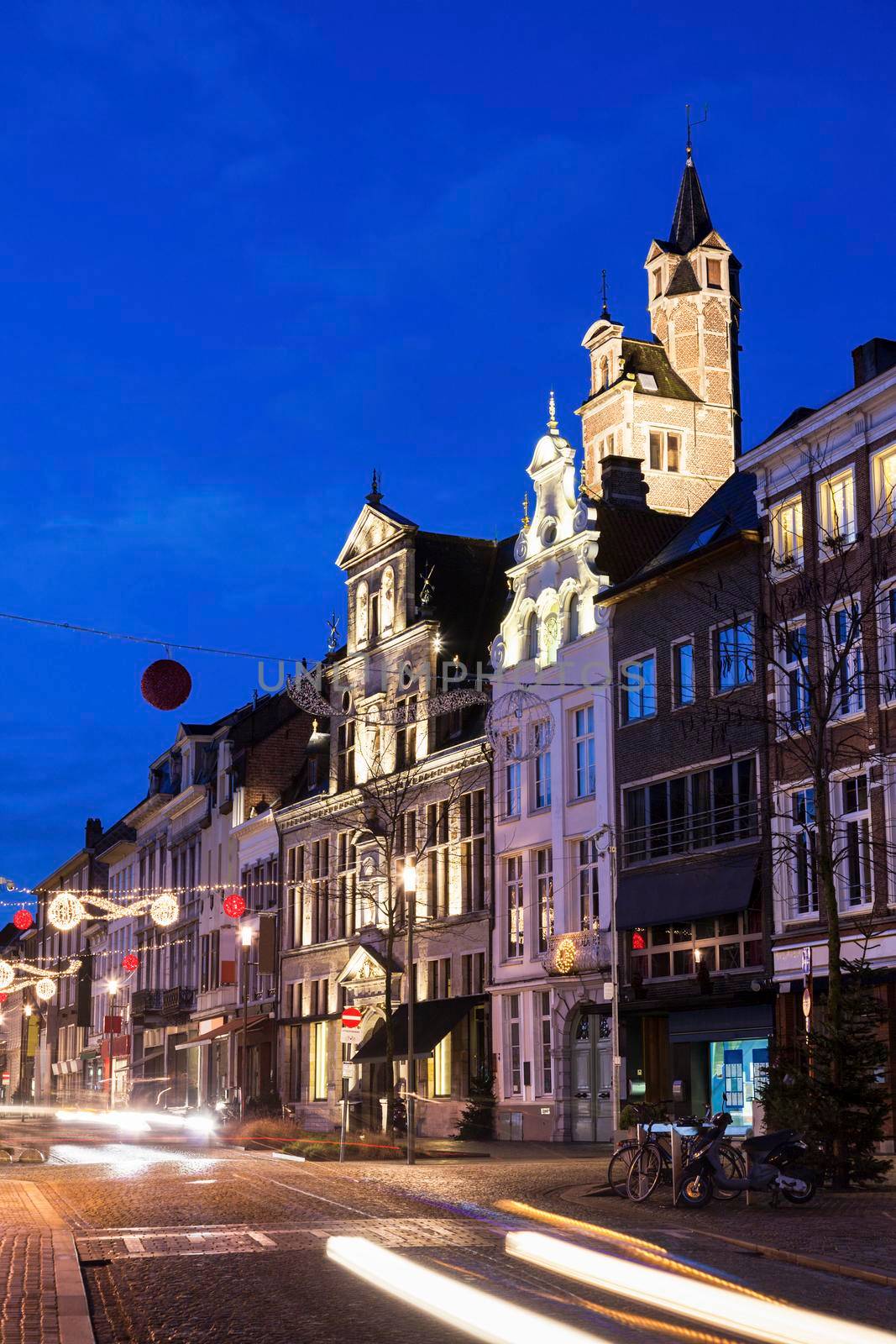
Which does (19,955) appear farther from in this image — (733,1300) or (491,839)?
(733,1300)

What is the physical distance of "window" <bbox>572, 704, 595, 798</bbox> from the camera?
45.5 m

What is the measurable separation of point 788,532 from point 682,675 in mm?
4882

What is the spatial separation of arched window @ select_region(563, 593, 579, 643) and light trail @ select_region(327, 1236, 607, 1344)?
1214 inches

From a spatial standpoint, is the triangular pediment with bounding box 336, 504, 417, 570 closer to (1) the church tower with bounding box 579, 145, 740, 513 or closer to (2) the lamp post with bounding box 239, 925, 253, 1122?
(1) the church tower with bounding box 579, 145, 740, 513

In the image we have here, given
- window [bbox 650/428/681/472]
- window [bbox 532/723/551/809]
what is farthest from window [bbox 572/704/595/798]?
window [bbox 650/428/681/472]

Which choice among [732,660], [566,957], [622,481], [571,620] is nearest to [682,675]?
[732,660]

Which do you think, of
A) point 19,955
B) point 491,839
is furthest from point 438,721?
point 19,955

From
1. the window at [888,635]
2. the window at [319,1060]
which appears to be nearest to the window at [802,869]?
the window at [888,635]

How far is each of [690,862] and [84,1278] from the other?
87.0ft

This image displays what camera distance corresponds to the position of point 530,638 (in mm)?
49438

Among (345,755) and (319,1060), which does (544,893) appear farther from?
(319,1060)

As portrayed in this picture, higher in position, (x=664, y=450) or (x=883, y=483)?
(x=664, y=450)

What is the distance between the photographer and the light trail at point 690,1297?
1067 cm

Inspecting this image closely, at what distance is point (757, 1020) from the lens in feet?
123
